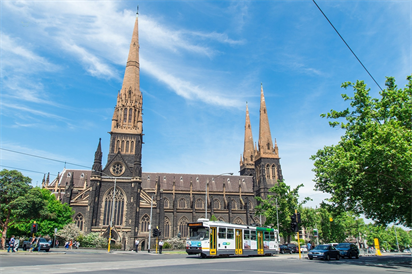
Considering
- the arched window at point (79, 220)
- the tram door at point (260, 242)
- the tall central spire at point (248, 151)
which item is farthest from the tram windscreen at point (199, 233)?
the tall central spire at point (248, 151)

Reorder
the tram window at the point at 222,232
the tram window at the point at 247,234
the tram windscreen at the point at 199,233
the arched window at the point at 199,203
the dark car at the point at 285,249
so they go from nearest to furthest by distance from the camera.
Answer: the tram windscreen at the point at 199,233 → the tram window at the point at 222,232 → the tram window at the point at 247,234 → the dark car at the point at 285,249 → the arched window at the point at 199,203

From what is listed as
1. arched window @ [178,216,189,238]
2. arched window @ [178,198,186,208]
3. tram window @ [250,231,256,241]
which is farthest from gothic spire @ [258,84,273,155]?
tram window @ [250,231,256,241]

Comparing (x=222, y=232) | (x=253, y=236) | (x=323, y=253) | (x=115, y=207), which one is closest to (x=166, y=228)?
(x=115, y=207)

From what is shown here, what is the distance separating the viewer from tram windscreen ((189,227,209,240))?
67.9 ft

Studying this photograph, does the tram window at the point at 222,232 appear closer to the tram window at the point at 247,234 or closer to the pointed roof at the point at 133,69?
the tram window at the point at 247,234

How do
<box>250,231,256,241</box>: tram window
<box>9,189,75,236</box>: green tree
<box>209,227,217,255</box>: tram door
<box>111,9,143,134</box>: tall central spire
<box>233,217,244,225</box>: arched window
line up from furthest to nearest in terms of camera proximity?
<box>233,217,244,225</box>: arched window
<box>111,9,143,134</box>: tall central spire
<box>9,189,75,236</box>: green tree
<box>250,231,256,241</box>: tram window
<box>209,227,217,255</box>: tram door

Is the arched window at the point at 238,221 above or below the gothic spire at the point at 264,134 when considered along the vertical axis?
below

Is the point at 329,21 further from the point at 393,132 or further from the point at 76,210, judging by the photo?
the point at 76,210

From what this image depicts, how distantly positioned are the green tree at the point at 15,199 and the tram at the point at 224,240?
2123cm

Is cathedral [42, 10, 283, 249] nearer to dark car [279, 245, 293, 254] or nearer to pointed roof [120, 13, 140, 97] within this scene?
pointed roof [120, 13, 140, 97]

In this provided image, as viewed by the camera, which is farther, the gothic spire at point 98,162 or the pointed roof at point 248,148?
the pointed roof at point 248,148

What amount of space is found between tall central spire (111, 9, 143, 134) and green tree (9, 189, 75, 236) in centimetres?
1636

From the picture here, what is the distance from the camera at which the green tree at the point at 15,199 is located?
31125 mm

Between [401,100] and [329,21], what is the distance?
38.0ft
